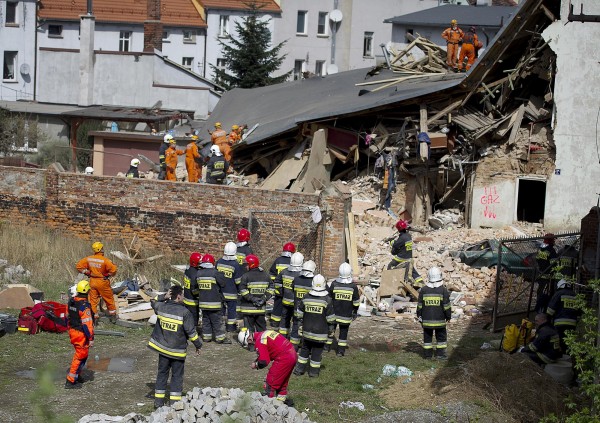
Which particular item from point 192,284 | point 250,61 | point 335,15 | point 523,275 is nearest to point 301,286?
point 192,284

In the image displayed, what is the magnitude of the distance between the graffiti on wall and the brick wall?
163 inches

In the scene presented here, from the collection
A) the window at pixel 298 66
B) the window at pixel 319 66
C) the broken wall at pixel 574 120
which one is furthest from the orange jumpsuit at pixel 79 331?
the window at pixel 319 66

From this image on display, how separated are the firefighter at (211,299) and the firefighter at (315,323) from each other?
1.90m

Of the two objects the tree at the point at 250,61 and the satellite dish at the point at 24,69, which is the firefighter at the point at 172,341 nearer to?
the satellite dish at the point at 24,69

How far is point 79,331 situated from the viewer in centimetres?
1356

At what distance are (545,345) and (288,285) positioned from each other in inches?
162

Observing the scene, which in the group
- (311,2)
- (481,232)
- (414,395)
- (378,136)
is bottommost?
(414,395)

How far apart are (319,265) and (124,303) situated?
4731 mm

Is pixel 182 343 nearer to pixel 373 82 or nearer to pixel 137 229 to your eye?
pixel 137 229

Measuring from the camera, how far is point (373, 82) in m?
27.7

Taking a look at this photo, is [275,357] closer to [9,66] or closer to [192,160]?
[192,160]

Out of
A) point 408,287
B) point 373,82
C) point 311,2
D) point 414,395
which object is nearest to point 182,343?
point 414,395

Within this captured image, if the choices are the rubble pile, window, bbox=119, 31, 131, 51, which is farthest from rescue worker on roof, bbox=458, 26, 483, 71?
window, bbox=119, 31, 131, 51

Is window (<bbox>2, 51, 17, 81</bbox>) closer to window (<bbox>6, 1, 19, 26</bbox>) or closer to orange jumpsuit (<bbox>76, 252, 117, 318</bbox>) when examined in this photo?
window (<bbox>6, 1, 19, 26</bbox>)
